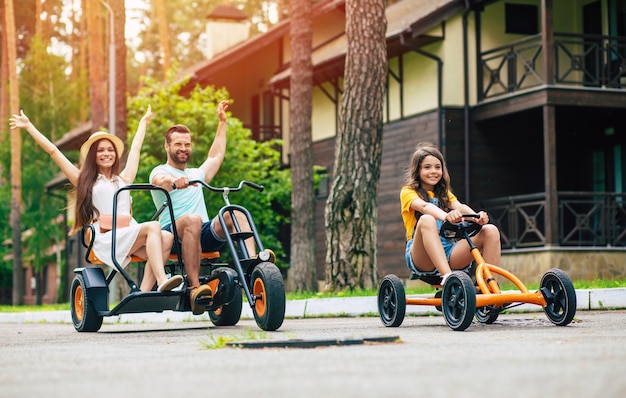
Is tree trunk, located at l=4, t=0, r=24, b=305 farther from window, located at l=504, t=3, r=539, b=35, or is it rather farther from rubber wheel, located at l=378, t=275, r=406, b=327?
rubber wheel, located at l=378, t=275, r=406, b=327

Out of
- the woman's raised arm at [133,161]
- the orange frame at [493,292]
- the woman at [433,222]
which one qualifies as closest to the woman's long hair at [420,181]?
the woman at [433,222]

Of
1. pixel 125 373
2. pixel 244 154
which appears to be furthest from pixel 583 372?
pixel 244 154

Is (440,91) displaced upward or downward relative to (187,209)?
upward

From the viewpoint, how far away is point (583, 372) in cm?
480

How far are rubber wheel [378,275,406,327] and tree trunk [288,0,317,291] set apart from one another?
11076mm

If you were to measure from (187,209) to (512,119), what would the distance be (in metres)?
15.4

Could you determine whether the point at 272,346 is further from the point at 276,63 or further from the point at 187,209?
the point at 276,63

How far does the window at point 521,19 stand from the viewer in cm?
2405

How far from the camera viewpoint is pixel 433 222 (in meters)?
8.91

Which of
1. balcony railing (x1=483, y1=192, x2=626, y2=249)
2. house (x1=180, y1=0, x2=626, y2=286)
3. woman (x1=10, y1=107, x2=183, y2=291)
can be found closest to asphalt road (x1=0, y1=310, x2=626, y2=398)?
woman (x1=10, y1=107, x2=183, y2=291)

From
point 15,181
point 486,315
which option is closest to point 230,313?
point 486,315

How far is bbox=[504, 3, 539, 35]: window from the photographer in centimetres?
2405

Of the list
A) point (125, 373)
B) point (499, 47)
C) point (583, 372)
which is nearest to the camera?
point (583, 372)

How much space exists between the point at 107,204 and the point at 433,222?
294cm
